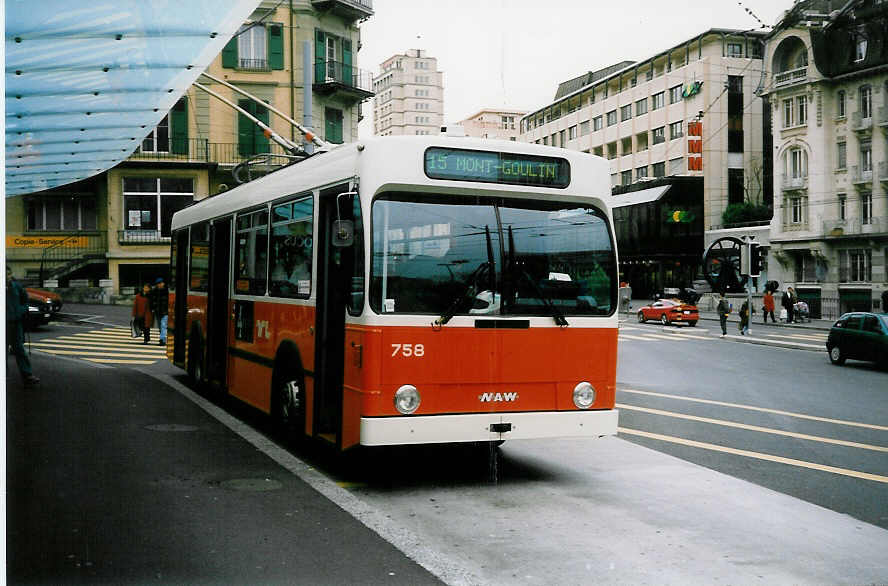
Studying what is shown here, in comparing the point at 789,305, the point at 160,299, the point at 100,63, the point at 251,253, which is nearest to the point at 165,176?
the point at 160,299

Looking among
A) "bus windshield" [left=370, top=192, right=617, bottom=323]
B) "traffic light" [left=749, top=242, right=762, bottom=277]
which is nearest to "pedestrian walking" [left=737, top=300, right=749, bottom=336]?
"traffic light" [left=749, top=242, right=762, bottom=277]

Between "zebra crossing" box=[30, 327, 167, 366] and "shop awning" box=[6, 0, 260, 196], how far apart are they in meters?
6.97

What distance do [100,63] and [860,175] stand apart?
5111cm

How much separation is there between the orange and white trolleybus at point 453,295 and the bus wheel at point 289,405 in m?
0.07

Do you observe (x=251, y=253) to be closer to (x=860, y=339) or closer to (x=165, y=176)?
(x=860, y=339)

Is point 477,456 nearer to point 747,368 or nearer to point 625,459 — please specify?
point 625,459

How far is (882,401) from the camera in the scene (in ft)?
52.0

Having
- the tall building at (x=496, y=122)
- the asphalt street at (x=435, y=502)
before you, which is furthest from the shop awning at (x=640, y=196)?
the tall building at (x=496, y=122)

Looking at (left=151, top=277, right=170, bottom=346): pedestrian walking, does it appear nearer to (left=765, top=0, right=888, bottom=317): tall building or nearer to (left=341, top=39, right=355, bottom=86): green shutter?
(left=341, top=39, right=355, bottom=86): green shutter

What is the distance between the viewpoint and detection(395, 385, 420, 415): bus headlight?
7418 mm

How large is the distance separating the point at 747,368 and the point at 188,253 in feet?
45.2

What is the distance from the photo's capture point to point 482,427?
25.2 feet

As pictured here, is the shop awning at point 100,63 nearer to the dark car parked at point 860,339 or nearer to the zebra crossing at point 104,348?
the zebra crossing at point 104,348

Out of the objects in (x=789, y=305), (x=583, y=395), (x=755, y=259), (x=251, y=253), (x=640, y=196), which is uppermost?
(x=640, y=196)
